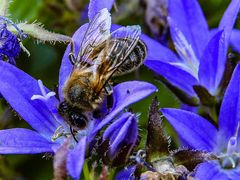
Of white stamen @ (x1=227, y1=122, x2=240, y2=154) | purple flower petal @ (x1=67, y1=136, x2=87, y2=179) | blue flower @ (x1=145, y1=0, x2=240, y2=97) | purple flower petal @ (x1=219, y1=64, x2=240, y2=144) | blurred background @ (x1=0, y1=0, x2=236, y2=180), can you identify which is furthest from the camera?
blurred background @ (x1=0, y1=0, x2=236, y2=180)

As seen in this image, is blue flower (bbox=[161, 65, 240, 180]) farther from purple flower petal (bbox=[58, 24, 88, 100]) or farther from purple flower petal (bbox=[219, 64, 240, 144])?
purple flower petal (bbox=[58, 24, 88, 100])

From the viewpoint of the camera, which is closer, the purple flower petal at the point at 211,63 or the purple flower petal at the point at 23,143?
the purple flower petal at the point at 23,143

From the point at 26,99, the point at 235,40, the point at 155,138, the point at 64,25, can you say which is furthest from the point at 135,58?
the point at 64,25

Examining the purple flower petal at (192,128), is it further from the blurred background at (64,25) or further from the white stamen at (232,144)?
the blurred background at (64,25)

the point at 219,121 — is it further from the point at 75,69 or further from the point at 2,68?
the point at 2,68

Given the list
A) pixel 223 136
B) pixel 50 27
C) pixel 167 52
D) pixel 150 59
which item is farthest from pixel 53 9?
pixel 223 136

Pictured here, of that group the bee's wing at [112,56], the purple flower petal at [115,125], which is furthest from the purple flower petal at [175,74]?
the purple flower petal at [115,125]

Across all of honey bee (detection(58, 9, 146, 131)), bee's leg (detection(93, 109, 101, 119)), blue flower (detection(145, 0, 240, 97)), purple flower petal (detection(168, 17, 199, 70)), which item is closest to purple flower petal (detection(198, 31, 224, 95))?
blue flower (detection(145, 0, 240, 97))
